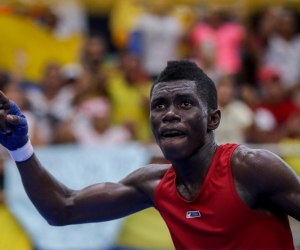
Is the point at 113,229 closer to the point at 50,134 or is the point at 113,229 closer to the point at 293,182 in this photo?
the point at 50,134

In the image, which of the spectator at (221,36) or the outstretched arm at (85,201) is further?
the spectator at (221,36)

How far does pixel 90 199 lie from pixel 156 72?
5.67 metres

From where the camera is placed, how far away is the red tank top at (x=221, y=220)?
396 centimetres

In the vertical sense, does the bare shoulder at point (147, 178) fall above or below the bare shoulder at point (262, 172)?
below

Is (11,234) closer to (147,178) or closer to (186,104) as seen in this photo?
(147,178)

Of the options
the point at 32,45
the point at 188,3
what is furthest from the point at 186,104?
the point at 188,3

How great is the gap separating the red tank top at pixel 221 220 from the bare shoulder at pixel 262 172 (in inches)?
3.2

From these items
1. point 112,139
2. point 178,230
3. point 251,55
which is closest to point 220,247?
point 178,230

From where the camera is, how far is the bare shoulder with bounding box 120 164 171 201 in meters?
4.48

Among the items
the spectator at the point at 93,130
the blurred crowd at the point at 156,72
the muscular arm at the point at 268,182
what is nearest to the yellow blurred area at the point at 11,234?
the blurred crowd at the point at 156,72

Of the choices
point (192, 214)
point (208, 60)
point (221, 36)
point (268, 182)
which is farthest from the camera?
point (221, 36)

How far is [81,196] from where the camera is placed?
4.59 meters

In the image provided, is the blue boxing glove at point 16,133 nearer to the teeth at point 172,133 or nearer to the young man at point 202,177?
the young man at point 202,177

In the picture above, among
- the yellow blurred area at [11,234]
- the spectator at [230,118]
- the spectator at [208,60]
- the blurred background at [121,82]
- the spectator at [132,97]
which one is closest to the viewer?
the yellow blurred area at [11,234]
